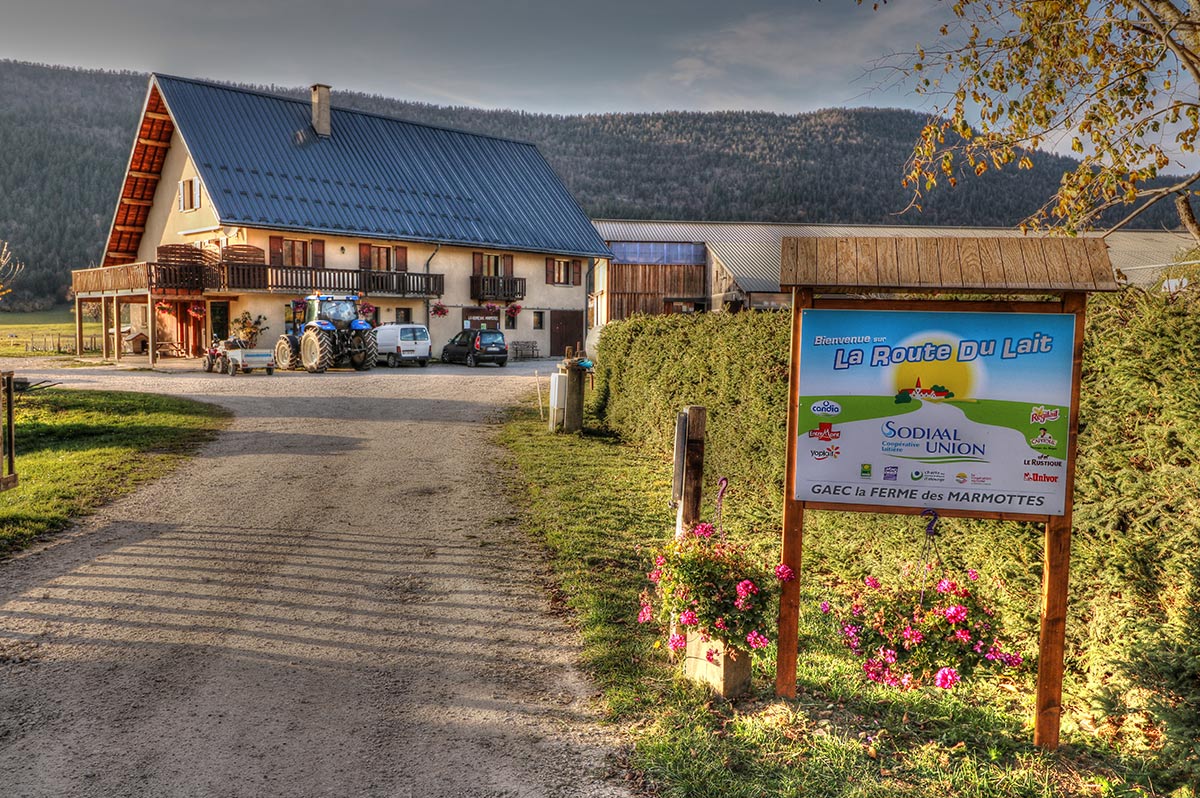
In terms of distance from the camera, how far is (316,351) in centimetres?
2809

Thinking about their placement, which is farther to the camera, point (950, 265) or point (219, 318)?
point (219, 318)

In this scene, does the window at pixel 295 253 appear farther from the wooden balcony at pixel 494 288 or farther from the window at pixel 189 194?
the wooden balcony at pixel 494 288

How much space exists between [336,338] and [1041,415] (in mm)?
27103

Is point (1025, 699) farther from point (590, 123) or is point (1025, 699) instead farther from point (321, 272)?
point (590, 123)

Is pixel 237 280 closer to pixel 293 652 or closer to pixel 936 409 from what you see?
pixel 293 652

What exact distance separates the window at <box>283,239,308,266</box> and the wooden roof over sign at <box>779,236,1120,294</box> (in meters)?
36.4

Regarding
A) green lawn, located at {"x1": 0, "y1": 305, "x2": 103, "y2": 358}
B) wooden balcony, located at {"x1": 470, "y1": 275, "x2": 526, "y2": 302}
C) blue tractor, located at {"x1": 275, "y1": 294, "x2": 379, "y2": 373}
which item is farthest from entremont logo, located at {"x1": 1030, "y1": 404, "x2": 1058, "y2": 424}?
green lawn, located at {"x1": 0, "y1": 305, "x2": 103, "y2": 358}

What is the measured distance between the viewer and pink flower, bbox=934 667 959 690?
15.3 feet

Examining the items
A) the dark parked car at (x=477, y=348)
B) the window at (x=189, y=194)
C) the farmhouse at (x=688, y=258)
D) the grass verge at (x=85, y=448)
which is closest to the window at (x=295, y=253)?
the window at (x=189, y=194)

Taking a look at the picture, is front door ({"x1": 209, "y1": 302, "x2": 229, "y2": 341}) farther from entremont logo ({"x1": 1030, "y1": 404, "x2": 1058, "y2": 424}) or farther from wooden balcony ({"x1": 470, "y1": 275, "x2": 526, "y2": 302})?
entremont logo ({"x1": 1030, "y1": 404, "x2": 1058, "y2": 424})

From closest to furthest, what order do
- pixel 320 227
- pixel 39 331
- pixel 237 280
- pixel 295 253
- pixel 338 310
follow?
pixel 338 310, pixel 237 280, pixel 295 253, pixel 320 227, pixel 39 331

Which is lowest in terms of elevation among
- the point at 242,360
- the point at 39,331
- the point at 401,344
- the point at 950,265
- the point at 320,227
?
the point at 242,360

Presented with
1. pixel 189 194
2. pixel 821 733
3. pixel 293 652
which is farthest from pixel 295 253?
pixel 821 733

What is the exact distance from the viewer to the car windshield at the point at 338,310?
1168 inches
